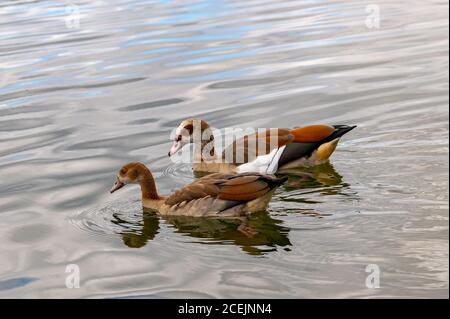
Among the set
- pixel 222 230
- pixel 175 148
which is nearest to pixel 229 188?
pixel 222 230

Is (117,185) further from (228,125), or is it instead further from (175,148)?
(228,125)

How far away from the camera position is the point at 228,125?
48.0 ft

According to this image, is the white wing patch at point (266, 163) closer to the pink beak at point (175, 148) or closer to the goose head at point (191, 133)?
the pink beak at point (175, 148)

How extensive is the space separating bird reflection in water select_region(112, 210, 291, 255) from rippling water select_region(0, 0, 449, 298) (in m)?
0.03

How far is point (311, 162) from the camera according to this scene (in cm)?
1238

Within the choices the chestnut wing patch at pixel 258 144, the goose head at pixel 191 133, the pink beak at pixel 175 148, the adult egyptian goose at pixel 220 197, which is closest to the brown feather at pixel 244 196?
the adult egyptian goose at pixel 220 197

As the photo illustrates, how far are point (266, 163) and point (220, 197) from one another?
5.56ft

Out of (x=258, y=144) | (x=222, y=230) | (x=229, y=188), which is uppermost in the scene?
(x=258, y=144)

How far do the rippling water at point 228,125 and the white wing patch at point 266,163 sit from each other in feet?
1.37

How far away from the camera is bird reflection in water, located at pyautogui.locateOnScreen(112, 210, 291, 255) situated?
9.48 meters

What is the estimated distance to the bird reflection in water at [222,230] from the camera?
948 cm

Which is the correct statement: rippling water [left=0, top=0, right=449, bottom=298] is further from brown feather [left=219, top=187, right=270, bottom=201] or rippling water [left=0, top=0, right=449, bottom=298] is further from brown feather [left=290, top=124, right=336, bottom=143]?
brown feather [left=290, top=124, right=336, bottom=143]

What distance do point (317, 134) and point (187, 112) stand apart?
402 cm

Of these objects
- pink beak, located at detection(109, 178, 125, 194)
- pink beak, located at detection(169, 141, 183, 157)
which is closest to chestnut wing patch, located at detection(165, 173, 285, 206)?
pink beak, located at detection(109, 178, 125, 194)
